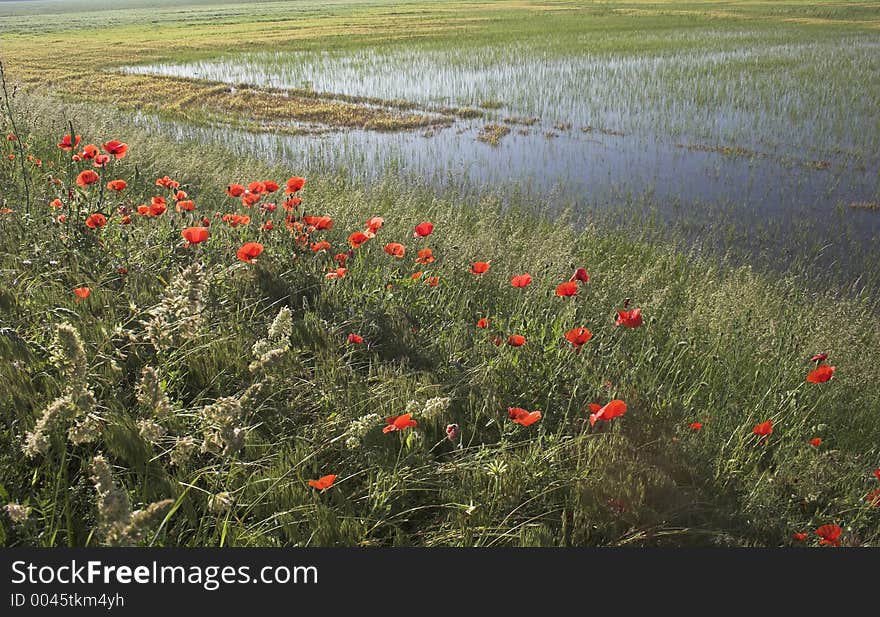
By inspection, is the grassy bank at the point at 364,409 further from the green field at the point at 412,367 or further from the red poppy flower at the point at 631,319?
the red poppy flower at the point at 631,319

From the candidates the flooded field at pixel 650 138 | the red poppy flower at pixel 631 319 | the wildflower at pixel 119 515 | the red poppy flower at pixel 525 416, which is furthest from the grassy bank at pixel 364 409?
the flooded field at pixel 650 138

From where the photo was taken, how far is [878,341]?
438 centimetres

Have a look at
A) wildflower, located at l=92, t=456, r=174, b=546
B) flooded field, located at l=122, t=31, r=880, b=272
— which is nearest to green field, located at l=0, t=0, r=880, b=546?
wildflower, located at l=92, t=456, r=174, b=546

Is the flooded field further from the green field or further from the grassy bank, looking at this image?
the grassy bank

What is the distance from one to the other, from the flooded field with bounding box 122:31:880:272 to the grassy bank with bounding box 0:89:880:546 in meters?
3.71

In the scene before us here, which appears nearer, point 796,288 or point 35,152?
point 796,288

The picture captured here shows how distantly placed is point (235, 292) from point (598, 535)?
1965mm

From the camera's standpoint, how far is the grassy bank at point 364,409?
5.79 feet

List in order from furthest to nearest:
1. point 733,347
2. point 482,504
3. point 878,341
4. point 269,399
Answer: point 878,341, point 733,347, point 269,399, point 482,504

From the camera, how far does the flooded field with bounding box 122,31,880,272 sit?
741 cm

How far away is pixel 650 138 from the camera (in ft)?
35.1

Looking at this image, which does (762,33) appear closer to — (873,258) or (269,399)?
(873,258)

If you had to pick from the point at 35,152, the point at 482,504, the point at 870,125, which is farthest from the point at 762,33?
the point at 482,504

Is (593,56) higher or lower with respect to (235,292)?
higher
